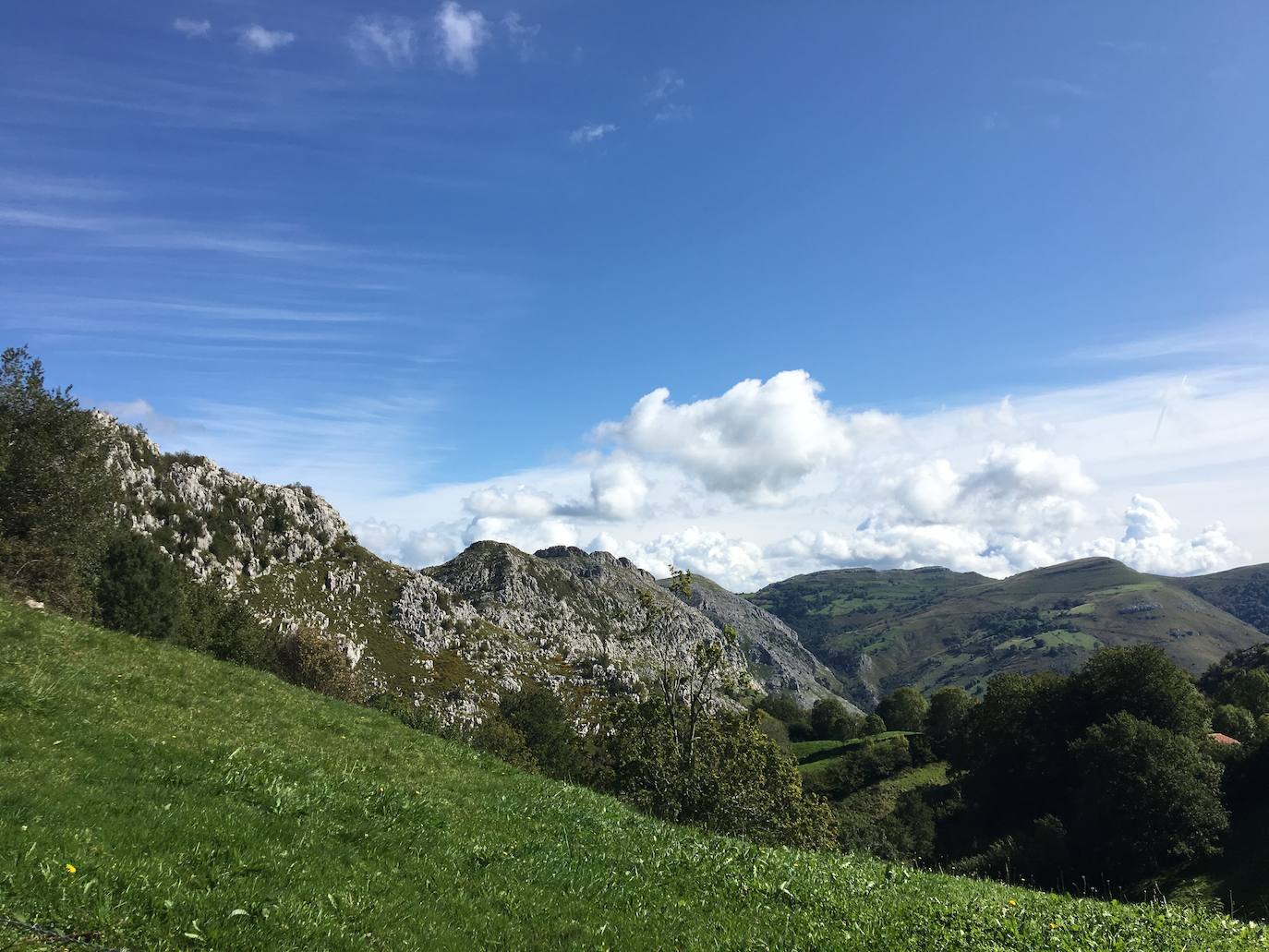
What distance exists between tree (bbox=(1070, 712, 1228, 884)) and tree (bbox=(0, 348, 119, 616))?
91170 millimetres

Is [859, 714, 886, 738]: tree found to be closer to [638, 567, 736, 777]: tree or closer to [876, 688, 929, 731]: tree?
[876, 688, 929, 731]: tree

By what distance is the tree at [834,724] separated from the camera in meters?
186

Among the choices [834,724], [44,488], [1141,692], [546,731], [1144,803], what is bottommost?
[834,724]

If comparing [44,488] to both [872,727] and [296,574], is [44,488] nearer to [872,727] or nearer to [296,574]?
[296,574]

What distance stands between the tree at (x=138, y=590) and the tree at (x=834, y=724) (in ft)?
545

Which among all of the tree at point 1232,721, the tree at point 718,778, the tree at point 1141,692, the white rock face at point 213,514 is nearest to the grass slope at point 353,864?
the tree at point 718,778

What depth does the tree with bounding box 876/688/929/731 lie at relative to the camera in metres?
188

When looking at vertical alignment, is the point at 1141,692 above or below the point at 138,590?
below

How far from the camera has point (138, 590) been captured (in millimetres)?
63156

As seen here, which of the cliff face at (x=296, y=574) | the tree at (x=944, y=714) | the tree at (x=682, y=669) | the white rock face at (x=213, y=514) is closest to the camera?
the tree at (x=682, y=669)

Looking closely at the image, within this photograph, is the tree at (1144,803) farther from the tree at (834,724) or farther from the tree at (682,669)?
the tree at (834,724)

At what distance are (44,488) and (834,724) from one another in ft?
619

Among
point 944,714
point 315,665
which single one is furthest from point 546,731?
point 944,714

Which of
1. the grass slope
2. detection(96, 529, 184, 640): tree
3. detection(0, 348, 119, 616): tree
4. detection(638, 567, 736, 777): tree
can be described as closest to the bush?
detection(96, 529, 184, 640): tree
